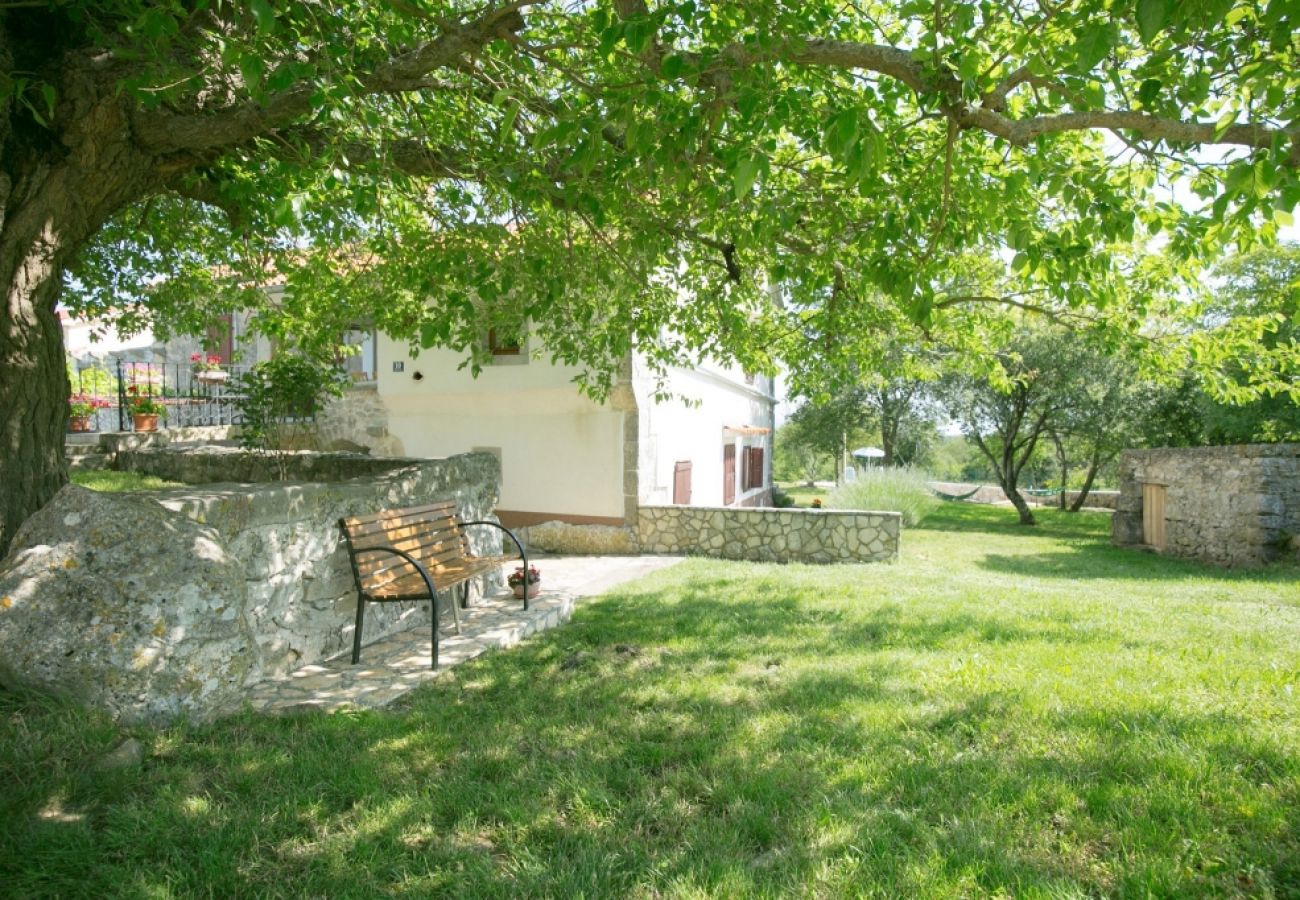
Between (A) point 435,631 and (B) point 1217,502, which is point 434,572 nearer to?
(A) point 435,631

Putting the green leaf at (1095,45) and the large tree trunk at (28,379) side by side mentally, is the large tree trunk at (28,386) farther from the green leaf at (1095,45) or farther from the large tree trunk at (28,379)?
the green leaf at (1095,45)

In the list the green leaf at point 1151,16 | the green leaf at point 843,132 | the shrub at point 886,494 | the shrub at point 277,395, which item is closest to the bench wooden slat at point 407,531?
the shrub at point 277,395

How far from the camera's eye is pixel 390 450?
14289 mm

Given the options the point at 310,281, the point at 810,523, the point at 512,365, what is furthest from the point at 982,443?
the point at 310,281

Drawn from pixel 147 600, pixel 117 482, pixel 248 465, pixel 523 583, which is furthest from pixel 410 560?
pixel 117 482

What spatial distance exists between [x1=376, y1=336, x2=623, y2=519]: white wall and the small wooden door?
11506 mm

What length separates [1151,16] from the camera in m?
2.14

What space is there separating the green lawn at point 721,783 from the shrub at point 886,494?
11478 mm

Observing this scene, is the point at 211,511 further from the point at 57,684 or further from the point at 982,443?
the point at 982,443

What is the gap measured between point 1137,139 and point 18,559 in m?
5.94

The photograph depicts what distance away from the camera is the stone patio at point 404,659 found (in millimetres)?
4246

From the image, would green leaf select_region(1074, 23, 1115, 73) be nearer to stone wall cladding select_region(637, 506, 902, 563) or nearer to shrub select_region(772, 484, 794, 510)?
stone wall cladding select_region(637, 506, 902, 563)

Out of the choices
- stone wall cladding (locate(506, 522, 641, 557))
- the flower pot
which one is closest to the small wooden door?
stone wall cladding (locate(506, 522, 641, 557))

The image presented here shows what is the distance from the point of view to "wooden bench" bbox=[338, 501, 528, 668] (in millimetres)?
4949
